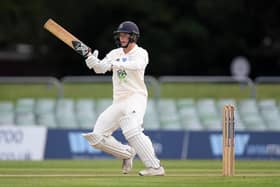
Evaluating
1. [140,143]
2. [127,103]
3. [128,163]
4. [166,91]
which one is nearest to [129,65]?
[127,103]

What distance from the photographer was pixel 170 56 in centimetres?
3956

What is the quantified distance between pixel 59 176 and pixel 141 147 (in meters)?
1.00

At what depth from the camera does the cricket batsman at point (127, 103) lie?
1215 centimetres

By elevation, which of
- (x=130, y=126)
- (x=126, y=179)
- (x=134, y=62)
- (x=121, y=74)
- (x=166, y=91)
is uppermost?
(x=166, y=91)

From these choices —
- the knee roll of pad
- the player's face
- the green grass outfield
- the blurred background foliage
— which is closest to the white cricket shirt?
the player's face

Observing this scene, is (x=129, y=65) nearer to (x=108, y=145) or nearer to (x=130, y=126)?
(x=130, y=126)

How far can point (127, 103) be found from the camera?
12.4 m

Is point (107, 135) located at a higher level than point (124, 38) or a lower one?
lower

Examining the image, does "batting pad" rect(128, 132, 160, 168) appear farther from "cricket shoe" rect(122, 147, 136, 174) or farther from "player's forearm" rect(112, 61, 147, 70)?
"player's forearm" rect(112, 61, 147, 70)

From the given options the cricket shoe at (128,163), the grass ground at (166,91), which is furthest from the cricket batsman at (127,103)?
the grass ground at (166,91)

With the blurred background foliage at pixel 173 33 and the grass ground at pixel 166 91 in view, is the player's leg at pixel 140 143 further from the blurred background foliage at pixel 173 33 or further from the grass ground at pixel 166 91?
the blurred background foliage at pixel 173 33

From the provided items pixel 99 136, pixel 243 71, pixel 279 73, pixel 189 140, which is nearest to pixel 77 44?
pixel 99 136

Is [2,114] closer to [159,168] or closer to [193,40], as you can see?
[159,168]

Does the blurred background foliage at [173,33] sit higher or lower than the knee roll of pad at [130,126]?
higher
